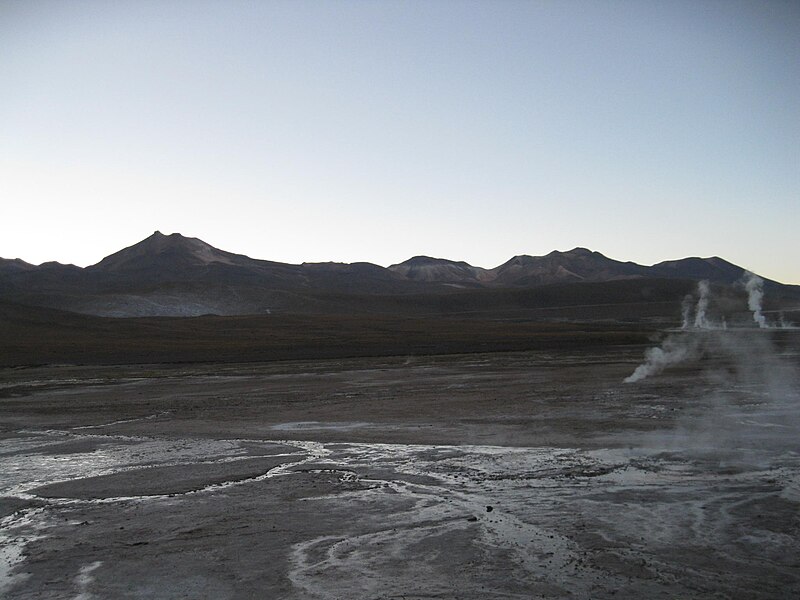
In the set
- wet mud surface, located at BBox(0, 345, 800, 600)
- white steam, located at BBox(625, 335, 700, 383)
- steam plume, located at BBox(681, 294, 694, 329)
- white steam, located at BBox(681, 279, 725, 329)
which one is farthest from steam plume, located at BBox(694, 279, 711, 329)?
wet mud surface, located at BBox(0, 345, 800, 600)

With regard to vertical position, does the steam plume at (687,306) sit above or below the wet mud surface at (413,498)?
above

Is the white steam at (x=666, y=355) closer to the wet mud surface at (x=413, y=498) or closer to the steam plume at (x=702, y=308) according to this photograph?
the wet mud surface at (x=413, y=498)

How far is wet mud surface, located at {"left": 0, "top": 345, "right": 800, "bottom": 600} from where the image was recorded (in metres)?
8.35

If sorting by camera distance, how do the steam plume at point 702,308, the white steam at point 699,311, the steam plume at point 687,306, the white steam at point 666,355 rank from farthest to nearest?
the steam plume at point 687,306, the steam plume at point 702,308, the white steam at point 699,311, the white steam at point 666,355

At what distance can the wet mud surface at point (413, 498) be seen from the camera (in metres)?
8.35

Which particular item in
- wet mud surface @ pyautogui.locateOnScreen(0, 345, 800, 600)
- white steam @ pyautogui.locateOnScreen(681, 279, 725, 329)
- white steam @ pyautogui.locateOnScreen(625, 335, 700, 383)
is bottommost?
wet mud surface @ pyautogui.locateOnScreen(0, 345, 800, 600)

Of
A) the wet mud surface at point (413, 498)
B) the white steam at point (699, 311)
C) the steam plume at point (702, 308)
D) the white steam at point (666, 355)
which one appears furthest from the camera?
the steam plume at point (702, 308)

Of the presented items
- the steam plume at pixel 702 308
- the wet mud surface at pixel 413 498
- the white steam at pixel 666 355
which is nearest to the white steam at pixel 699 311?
the steam plume at pixel 702 308

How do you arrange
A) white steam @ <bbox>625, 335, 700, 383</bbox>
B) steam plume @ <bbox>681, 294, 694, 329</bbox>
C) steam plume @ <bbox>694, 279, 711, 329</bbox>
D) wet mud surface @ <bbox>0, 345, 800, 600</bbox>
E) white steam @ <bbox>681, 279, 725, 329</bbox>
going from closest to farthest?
wet mud surface @ <bbox>0, 345, 800, 600</bbox>, white steam @ <bbox>625, 335, 700, 383</bbox>, white steam @ <bbox>681, 279, 725, 329</bbox>, steam plume @ <bbox>694, 279, 711, 329</bbox>, steam plume @ <bbox>681, 294, 694, 329</bbox>

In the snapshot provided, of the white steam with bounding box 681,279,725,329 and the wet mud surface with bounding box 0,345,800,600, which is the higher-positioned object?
the white steam with bounding box 681,279,725,329

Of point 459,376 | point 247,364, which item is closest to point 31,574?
point 459,376

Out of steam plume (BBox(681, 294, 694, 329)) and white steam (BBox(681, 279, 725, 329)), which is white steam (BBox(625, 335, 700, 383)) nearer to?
white steam (BBox(681, 279, 725, 329))

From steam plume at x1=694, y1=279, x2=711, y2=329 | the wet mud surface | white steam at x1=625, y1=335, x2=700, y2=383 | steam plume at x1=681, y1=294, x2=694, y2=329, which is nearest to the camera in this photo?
the wet mud surface

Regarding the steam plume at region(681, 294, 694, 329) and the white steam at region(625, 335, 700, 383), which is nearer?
the white steam at region(625, 335, 700, 383)
